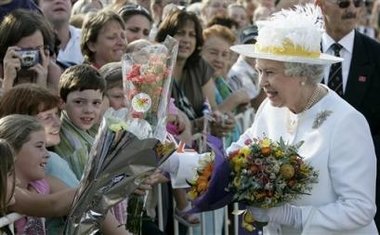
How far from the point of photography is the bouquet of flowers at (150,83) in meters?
5.97

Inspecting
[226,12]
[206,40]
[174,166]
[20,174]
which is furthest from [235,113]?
[20,174]

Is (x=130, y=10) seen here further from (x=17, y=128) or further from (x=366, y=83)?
(x=17, y=128)

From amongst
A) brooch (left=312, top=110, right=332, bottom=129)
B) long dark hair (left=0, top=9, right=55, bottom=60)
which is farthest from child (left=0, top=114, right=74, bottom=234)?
long dark hair (left=0, top=9, right=55, bottom=60)

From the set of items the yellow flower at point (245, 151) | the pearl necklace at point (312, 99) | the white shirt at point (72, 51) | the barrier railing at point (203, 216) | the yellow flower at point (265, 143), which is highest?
the pearl necklace at point (312, 99)

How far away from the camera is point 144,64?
245 inches

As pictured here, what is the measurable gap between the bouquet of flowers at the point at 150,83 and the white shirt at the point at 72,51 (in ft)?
8.11

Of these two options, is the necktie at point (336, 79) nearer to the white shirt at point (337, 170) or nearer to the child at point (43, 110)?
the white shirt at point (337, 170)

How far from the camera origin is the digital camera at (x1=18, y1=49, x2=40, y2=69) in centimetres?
716

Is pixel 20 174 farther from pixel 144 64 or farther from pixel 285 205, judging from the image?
pixel 285 205

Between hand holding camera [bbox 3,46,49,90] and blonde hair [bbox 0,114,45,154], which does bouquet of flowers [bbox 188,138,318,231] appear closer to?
blonde hair [bbox 0,114,45,154]

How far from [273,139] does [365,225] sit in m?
0.71

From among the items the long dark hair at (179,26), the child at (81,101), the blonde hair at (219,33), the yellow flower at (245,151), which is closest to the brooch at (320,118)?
the yellow flower at (245,151)

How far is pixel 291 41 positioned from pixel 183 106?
2.99m

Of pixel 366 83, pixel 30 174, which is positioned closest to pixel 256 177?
pixel 30 174
